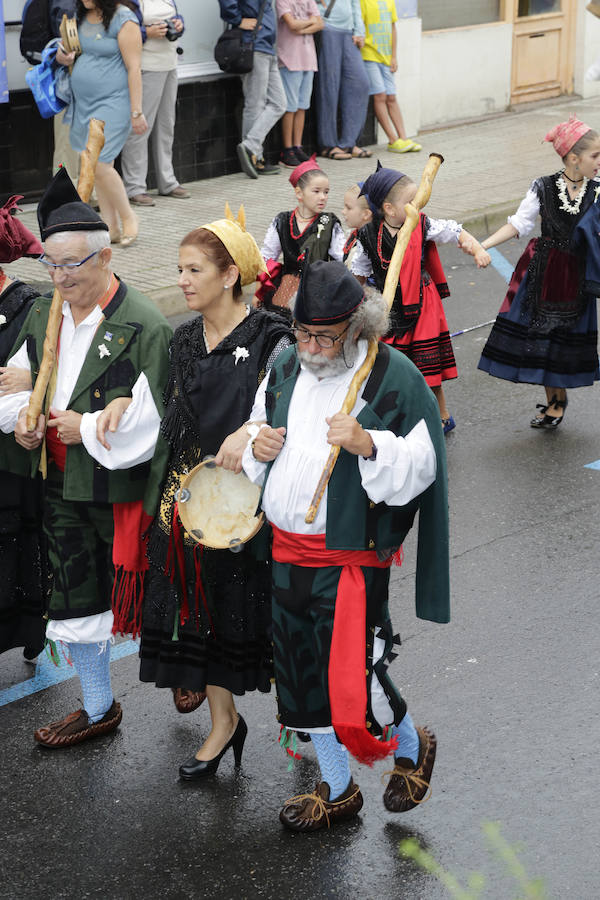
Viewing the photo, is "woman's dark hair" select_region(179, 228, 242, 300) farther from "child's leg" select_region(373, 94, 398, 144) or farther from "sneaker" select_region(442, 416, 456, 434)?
"child's leg" select_region(373, 94, 398, 144)

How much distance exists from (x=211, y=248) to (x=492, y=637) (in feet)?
6.79

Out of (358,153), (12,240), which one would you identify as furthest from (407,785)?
(358,153)

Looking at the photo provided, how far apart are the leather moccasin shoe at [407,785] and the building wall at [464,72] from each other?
547 inches

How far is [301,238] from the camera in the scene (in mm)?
7434

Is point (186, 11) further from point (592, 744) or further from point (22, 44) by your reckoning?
point (592, 744)

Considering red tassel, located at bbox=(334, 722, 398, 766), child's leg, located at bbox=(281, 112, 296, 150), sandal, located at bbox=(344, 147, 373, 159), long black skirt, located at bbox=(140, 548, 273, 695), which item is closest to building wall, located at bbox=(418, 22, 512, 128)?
sandal, located at bbox=(344, 147, 373, 159)

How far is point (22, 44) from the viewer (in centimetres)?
1133

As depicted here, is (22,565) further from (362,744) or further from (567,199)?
(567,199)

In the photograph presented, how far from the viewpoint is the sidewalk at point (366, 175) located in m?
10.7

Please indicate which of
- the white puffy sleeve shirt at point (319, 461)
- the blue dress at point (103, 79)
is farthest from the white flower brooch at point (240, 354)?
the blue dress at point (103, 79)

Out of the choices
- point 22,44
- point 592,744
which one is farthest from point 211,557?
point 22,44

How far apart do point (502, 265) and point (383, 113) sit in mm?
4826

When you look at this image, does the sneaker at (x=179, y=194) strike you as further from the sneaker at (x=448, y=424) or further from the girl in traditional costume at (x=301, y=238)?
the sneaker at (x=448, y=424)

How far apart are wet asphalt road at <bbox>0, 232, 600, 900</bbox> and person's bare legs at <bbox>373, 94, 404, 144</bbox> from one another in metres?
10.6
